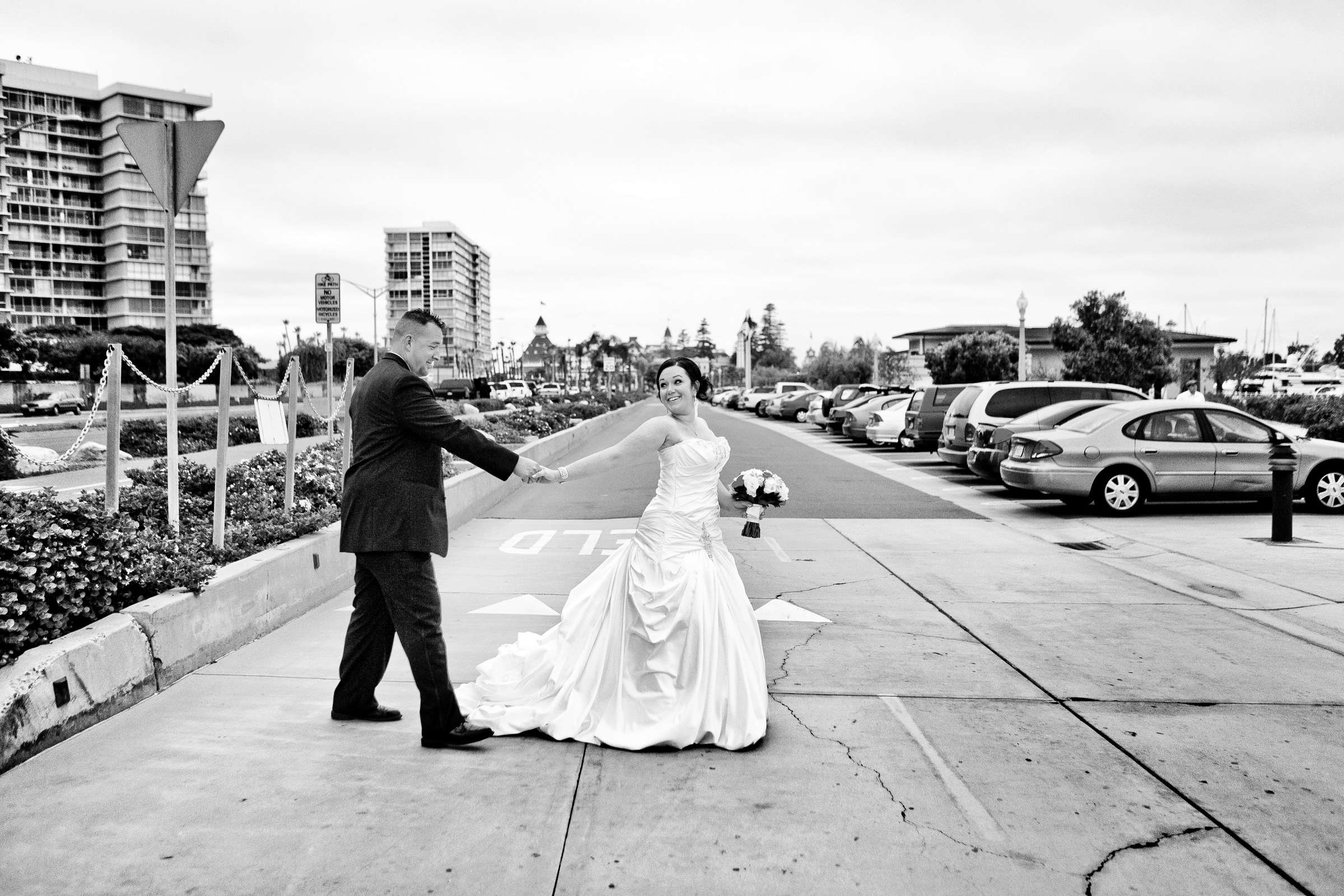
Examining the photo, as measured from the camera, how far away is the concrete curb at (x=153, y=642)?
14.4 feet

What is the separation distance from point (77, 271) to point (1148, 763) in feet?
514

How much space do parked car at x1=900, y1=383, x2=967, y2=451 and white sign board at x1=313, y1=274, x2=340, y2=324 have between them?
13793 millimetres

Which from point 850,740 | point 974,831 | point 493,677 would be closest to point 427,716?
point 493,677

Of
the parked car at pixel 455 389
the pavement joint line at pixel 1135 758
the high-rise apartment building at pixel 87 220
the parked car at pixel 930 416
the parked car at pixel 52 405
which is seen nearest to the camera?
the pavement joint line at pixel 1135 758

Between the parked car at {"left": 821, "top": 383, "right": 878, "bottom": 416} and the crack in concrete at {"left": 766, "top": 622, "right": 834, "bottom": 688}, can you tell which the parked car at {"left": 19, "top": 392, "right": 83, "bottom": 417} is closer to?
the parked car at {"left": 821, "top": 383, "right": 878, "bottom": 416}

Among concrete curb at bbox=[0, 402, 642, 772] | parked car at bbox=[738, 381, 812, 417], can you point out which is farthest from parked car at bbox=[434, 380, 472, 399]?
concrete curb at bbox=[0, 402, 642, 772]

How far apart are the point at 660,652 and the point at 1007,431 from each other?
12.3m

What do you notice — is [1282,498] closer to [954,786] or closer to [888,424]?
[954,786]

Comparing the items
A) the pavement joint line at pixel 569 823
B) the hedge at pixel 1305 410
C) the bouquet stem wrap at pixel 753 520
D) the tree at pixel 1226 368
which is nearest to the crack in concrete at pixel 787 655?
the bouquet stem wrap at pixel 753 520

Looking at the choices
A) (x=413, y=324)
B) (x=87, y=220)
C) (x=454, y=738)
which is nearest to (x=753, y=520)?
(x=454, y=738)

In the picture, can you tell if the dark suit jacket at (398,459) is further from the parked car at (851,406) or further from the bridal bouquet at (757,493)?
the parked car at (851,406)

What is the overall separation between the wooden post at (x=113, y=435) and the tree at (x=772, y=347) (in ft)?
502

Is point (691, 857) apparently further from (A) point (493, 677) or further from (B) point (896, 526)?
(B) point (896, 526)

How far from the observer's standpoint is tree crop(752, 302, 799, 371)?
16725cm
